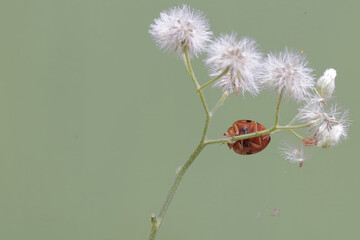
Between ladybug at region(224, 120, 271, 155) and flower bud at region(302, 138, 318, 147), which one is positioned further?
ladybug at region(224, 120, 271, 155)

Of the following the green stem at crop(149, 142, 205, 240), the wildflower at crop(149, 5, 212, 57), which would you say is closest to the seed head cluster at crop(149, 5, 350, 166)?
the wildflower at crop(149, 5, 212, 57)

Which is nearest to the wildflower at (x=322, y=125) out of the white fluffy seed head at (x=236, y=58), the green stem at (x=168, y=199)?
the white fluffy seed head at (x=236, y=58)

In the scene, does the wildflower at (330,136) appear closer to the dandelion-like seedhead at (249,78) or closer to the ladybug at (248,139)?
the dandelion-like seedhead at (249,78)

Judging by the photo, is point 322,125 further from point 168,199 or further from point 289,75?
point 168,199

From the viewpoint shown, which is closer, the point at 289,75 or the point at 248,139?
the point at 289,75

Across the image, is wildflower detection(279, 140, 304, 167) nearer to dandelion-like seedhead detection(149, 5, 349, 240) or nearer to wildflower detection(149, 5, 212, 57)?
dandelion-like seedhead detection(149, 5, 349, 240)

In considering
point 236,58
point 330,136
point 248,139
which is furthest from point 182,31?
point 330,136
